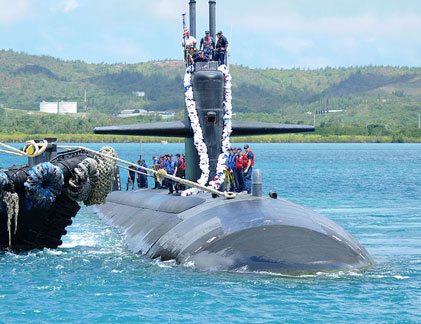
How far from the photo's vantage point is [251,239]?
492 inches

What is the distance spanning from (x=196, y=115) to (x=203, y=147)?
833 millimetres

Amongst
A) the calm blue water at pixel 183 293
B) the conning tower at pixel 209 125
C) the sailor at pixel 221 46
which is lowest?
the calm blue water at pixel 183 293

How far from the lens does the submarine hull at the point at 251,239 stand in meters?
12.2

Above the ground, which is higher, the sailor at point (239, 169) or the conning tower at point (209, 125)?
the conning tower at point (209, 125)

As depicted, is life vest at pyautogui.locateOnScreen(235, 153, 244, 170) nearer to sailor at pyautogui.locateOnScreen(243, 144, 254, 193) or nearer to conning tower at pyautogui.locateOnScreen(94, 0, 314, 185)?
sailor at pyautogui.locateOnScreen(243, 144, 254, 193)

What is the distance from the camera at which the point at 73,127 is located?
14062 cm

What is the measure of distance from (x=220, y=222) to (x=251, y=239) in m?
1.18

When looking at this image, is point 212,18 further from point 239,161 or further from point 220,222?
point 220,222

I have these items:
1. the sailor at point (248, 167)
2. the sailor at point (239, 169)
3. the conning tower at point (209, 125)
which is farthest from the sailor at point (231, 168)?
the conning tower at point (209, 125)

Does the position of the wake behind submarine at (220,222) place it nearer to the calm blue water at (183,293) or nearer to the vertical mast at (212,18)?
the vertical mast at (212,18)

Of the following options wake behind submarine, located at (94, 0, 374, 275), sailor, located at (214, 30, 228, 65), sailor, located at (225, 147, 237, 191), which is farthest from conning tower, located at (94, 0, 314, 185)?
sailor, located at (225, 147, 237, 191)

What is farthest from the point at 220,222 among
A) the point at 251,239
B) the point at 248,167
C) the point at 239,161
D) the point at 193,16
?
the point at 193,16

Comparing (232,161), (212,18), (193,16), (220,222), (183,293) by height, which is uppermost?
(193,16)

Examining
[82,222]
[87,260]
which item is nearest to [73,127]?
[82,222]
